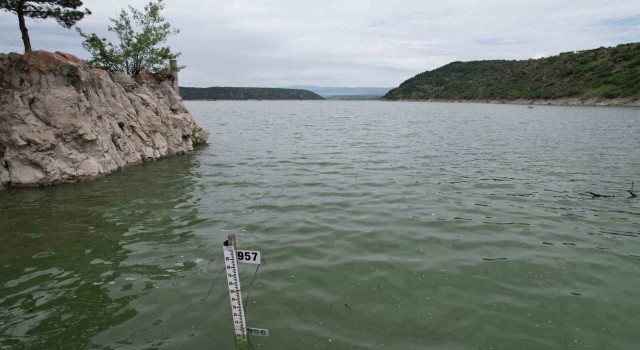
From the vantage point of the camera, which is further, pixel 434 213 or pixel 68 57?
pixel 68 57

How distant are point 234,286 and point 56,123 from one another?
682 inches

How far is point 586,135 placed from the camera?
36031 millimetres

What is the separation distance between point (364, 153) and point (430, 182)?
388 inches

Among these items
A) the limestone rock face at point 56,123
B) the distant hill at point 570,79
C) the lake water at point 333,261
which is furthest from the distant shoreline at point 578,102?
the limestone rock face at point 56,123

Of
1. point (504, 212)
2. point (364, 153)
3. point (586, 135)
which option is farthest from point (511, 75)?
point (504, 212)

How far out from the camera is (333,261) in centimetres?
988

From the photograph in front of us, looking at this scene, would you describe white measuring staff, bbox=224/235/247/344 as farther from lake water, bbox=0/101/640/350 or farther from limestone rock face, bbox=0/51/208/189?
limestone rock face, bbox=0/51/208/189

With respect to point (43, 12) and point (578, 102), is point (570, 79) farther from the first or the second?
point (43, 12)

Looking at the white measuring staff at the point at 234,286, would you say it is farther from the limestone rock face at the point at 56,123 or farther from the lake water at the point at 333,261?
the limestone rock face at the point at 56,123

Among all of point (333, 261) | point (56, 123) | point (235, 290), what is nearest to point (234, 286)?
point (235, 290)

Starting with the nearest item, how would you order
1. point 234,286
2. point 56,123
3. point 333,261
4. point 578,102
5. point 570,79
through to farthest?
1. point 234,286
2. point 333,261
3. point 56,123
4. point 578,102
5. point 570,79

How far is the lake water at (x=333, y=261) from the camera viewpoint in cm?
692

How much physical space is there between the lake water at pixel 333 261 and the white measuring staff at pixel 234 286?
353 millimetres

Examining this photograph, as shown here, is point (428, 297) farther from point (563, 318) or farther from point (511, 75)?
point (511, 75)
